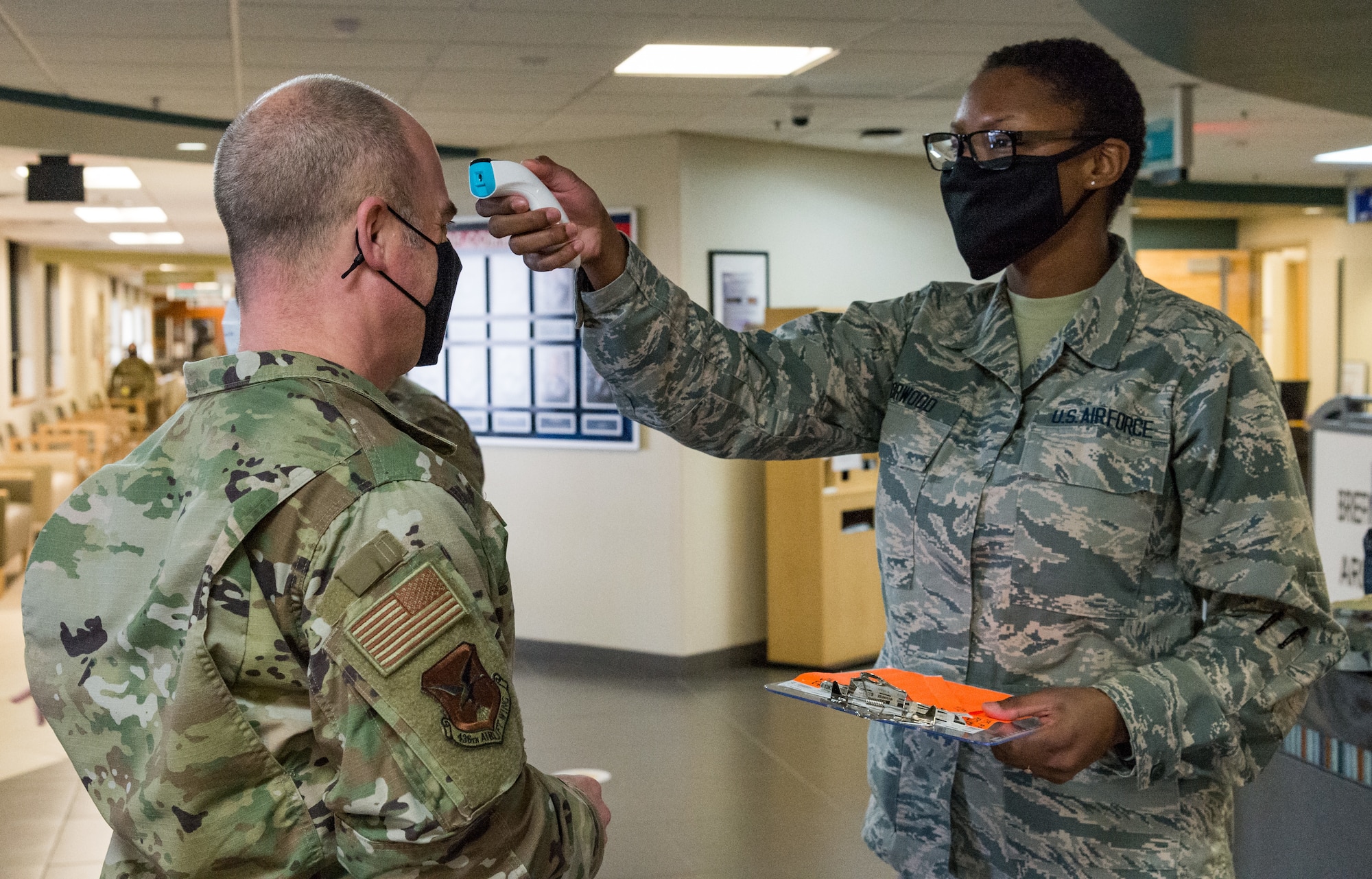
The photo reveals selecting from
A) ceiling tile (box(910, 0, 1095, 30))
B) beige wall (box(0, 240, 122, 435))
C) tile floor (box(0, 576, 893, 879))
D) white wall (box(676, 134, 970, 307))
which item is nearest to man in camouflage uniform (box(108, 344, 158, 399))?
beige wall (box(0, 240, 122, 435))

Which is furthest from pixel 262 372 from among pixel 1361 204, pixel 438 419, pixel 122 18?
pixel 1361 204

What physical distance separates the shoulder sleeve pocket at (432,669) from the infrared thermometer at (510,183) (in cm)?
53

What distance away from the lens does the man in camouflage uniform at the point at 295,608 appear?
101 cm

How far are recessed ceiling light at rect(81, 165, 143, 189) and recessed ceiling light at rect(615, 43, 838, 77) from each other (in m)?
5.24

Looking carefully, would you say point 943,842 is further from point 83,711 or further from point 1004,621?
point 83,711

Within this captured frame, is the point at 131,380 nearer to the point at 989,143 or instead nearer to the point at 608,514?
the point at 608,514

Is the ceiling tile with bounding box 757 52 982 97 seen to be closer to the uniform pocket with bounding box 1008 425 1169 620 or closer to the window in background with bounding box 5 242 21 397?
the uniform pocket with bounding box 1008 425 1169 620

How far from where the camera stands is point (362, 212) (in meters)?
1.18

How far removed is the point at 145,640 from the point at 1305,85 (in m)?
6.88

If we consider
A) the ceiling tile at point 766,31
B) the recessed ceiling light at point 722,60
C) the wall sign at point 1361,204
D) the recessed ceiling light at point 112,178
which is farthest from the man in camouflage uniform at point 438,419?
the wall sign at point 1361,204

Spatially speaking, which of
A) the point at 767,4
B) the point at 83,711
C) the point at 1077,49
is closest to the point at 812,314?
the point at 1077,49

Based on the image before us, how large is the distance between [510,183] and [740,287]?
5.57 metres

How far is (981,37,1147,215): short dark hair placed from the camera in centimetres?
159

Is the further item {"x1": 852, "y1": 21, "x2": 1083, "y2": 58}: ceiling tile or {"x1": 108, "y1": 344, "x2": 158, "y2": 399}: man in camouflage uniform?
{"x1": 108, "y1": 344, "x2": 158, "y2": 399}: man in camouflage uniform
